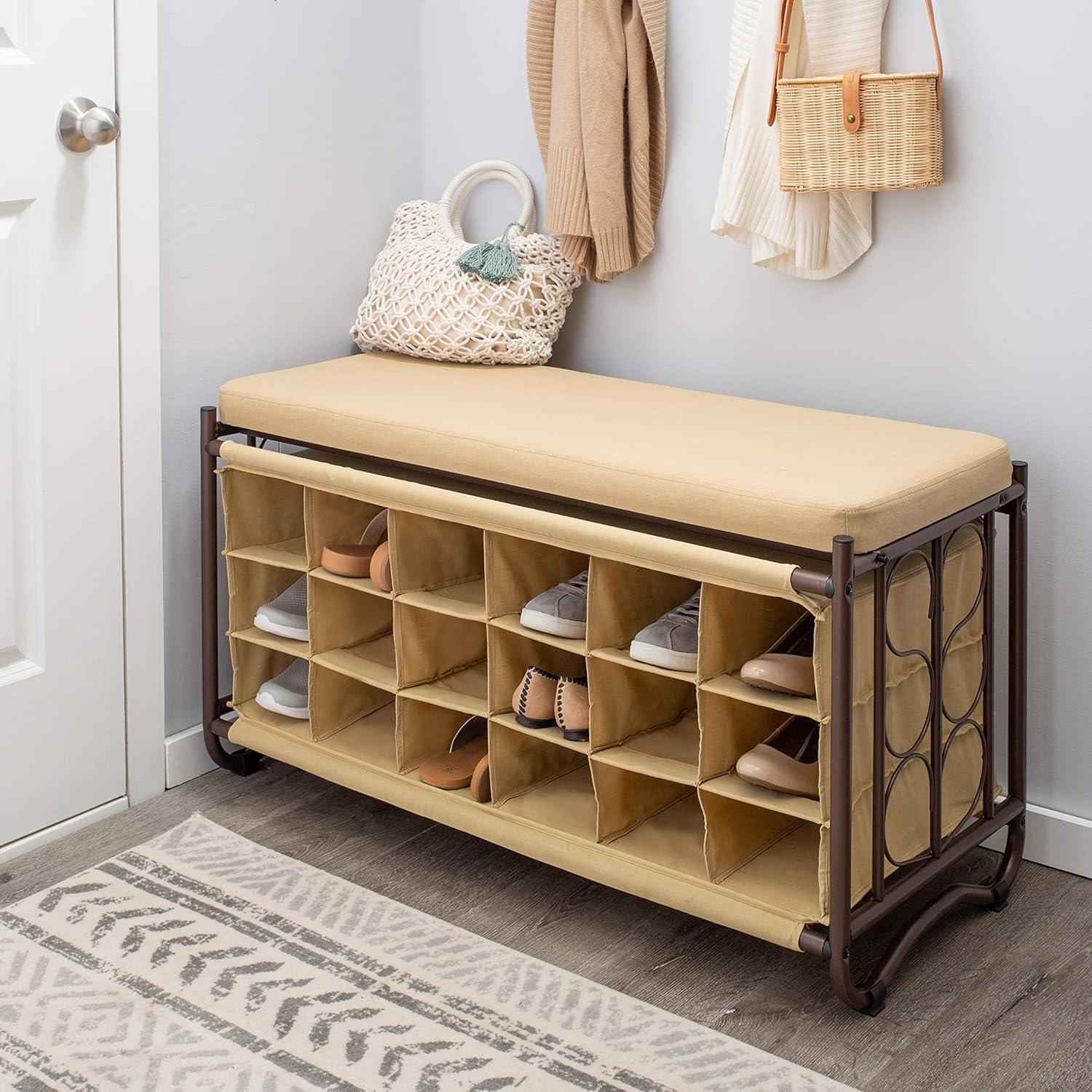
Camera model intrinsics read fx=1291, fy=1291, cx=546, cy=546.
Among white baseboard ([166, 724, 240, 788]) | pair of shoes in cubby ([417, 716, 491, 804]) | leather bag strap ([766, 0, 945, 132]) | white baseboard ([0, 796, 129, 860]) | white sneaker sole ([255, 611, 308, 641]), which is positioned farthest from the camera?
white baseboard ([166, 724, 240, 788])

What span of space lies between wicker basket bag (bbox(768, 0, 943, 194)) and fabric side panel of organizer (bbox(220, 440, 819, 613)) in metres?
0.54

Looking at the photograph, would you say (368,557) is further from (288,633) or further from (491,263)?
(491,263)

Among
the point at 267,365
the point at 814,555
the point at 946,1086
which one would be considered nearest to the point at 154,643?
the point at 267,365

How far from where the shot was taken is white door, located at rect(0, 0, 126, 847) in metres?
1.69

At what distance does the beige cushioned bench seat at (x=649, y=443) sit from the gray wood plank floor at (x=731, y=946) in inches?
22.1

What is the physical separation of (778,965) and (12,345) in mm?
1277

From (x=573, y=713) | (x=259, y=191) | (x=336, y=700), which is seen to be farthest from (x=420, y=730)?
A: (x=259, y=191)

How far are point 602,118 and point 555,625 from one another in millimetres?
796

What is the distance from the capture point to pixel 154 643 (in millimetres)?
1980

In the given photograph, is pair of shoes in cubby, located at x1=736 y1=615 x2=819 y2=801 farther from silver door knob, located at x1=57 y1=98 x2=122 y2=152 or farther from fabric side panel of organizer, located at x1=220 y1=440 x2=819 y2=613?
silver door knob, located at x1=57 y1=98 x2=122 y2=152

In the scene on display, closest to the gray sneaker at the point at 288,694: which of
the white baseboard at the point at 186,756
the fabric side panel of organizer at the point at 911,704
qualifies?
the white baseboard at the point at 186,756

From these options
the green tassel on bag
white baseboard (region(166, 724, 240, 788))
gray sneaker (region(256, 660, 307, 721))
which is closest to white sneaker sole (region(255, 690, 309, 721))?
gray sneaker (region(256, 660, 307, 721))

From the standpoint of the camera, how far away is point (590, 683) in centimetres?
157

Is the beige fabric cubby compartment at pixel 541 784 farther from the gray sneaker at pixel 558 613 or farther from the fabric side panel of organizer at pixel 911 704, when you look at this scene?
the fabric side panel of organizer at pixel 911 704
